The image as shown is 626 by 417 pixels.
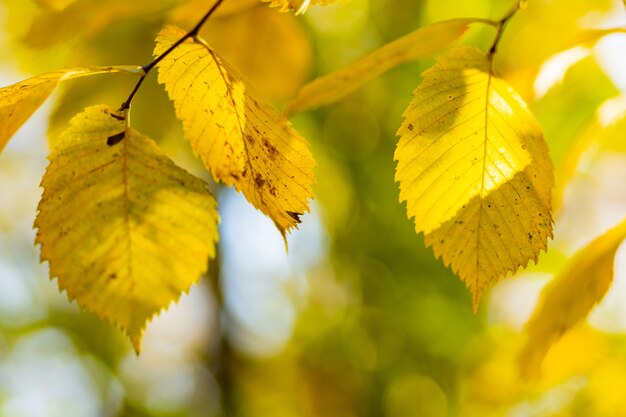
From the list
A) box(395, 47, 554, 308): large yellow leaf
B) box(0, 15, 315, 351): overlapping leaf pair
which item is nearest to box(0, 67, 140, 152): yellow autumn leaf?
box(0, 15, 315, 351): overlapping leaf pair

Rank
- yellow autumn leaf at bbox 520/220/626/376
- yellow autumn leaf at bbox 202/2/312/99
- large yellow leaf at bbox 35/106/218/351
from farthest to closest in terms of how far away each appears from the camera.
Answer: yellow autumn leaf at bbox 202/2/312/99
yellow autumn leaf at bbox 520/220/626/376
large yellow leaf at bbox 35/106/218/351

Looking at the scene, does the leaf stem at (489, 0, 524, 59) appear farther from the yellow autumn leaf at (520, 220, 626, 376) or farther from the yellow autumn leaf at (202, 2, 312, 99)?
the yellow autumn leaf at (202, 2, 312, 99)

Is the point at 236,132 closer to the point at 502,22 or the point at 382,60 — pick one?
the point at 382,60

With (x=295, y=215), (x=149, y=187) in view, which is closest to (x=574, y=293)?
(x=295, y=215)

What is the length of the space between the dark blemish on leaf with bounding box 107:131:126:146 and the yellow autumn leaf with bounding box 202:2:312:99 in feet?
1.87

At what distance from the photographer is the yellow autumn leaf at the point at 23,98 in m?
0.44

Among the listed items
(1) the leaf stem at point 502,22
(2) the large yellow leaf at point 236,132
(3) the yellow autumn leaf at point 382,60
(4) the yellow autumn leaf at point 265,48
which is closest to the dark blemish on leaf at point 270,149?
(2) the large yellow leaf at point 236,132

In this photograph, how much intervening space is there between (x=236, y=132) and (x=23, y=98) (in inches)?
6.3

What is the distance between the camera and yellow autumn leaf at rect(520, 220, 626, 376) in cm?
65

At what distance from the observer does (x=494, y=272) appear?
19.6 inches

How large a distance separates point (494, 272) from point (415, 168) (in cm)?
11

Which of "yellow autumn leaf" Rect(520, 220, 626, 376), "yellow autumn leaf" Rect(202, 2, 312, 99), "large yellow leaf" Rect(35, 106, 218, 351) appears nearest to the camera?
"large yellow leaf" Rect(35, 106, 218, 351)

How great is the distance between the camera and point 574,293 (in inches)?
26.6

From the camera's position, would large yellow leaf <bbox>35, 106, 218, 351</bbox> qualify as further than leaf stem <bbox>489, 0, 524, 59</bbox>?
No
